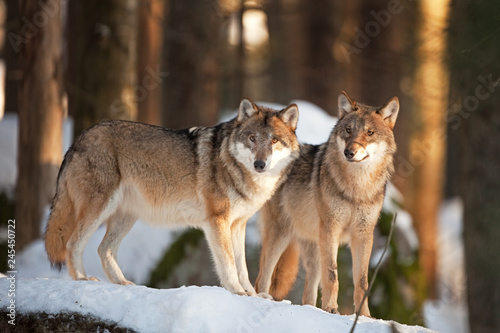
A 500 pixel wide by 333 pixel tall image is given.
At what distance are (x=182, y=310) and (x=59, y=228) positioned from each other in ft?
6.80

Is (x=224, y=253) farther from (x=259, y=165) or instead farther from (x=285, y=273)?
(x=285, y=273)

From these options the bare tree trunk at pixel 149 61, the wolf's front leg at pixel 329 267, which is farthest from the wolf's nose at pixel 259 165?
the bare tree trunk at pixel 149 61

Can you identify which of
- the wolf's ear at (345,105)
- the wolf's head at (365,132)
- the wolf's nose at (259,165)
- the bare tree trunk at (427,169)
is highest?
the wolf's ear at (345,105)

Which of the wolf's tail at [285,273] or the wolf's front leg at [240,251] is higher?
the wolf's front leg at [240,251]

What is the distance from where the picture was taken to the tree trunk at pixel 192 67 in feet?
40.8

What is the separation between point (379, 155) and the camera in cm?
628

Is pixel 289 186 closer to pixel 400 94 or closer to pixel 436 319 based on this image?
pixel 436 319

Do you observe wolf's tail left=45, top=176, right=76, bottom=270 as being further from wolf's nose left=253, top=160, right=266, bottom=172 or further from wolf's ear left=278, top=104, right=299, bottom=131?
wolf's ear left=278, top=104, right=299, bottom=131

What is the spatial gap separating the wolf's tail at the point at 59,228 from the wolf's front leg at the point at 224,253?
138 cm

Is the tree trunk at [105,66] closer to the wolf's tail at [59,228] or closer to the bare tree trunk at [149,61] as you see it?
the bare tree trunk at [149,61]

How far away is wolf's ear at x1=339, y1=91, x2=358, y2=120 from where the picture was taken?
6.45 meters

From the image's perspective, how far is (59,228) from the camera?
623 cm

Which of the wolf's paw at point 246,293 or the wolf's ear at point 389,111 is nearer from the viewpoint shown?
the wolf's paw at point 246,293

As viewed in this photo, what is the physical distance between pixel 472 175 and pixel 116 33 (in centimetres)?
591
